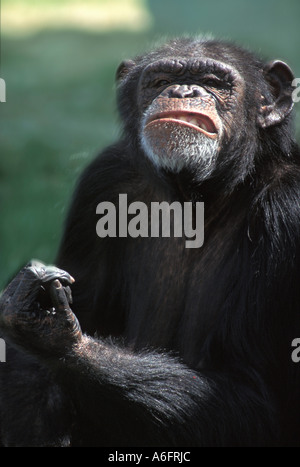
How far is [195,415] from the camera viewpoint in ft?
14.3

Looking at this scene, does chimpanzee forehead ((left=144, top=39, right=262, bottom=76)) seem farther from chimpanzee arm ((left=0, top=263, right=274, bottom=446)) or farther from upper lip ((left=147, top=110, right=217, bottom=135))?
chimpanzee arm ((left=0, top=263, right=274, bottom=446))

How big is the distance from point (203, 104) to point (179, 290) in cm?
104

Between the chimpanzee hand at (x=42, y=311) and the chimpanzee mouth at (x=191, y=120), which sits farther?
the chimpanzee mouth at (x=191, y=120)

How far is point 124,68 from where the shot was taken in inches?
212

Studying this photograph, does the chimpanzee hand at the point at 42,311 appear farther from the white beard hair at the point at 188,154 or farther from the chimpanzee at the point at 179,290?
the white beard hair at the point at 188,154

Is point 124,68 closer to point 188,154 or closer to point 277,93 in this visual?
point 277,93

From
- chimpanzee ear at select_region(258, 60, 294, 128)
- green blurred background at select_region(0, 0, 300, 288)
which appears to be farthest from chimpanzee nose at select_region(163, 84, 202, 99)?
green blurred background at select_region(0, 0, 300, 288)

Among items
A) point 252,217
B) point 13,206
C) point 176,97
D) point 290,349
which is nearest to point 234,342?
point 290,349

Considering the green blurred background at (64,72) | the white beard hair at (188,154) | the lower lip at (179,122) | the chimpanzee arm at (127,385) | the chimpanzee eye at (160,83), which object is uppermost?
the green blurred background at (64,72)

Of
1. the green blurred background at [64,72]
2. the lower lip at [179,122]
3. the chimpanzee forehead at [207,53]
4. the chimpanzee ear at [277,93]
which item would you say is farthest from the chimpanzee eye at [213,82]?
the green blurred background at [64,72]

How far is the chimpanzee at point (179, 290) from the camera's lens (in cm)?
430

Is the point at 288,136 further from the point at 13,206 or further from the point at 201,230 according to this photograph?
the point at 13,206

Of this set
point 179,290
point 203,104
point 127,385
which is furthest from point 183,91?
point 127,385

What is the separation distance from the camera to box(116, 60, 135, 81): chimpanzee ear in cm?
536
